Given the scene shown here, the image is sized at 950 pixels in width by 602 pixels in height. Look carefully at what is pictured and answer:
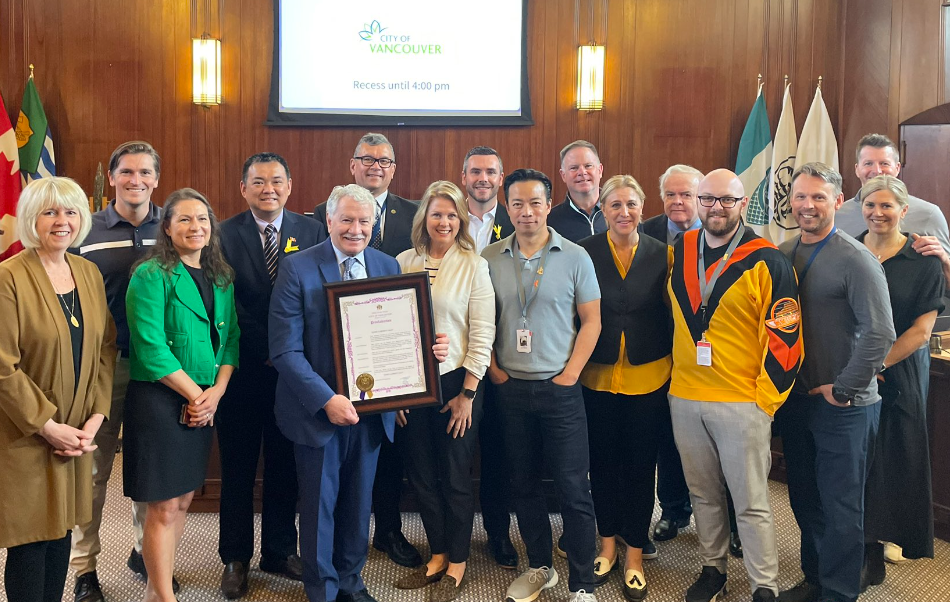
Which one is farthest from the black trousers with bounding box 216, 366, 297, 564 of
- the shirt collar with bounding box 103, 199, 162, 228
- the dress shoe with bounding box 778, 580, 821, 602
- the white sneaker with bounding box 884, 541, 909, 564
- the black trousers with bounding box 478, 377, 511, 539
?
the white sneaker with bounding box 884, 541, 909, 564

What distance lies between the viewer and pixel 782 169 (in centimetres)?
579

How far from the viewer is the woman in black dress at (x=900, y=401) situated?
3.02m

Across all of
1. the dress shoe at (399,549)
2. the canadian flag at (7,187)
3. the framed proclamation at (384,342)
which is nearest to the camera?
the framed proclamation at (384,342)

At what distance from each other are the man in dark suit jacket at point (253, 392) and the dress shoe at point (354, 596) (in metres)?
0.36

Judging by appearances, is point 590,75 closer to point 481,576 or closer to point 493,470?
point 493,470

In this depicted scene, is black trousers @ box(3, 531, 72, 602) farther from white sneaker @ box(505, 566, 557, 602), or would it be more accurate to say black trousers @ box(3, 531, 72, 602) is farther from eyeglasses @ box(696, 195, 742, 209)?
eyeglasses @ box(696, 195, 742, 209)

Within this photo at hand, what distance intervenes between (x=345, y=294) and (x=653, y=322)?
4.15 feet

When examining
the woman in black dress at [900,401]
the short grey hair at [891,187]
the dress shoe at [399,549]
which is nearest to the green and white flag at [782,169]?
the woman in black dress at [900,401]

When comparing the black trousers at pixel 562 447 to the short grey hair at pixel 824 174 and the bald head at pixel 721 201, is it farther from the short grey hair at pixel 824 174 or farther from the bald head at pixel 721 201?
the short grey hair at pixel 824 174

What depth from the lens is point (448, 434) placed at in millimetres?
2963

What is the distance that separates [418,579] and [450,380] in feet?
3.01

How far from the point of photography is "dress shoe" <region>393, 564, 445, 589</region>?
3.11 metres

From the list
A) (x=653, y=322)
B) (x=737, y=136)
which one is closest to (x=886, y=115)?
(x=737, y=136)

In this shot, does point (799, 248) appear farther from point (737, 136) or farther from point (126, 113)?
point (126, 113)
